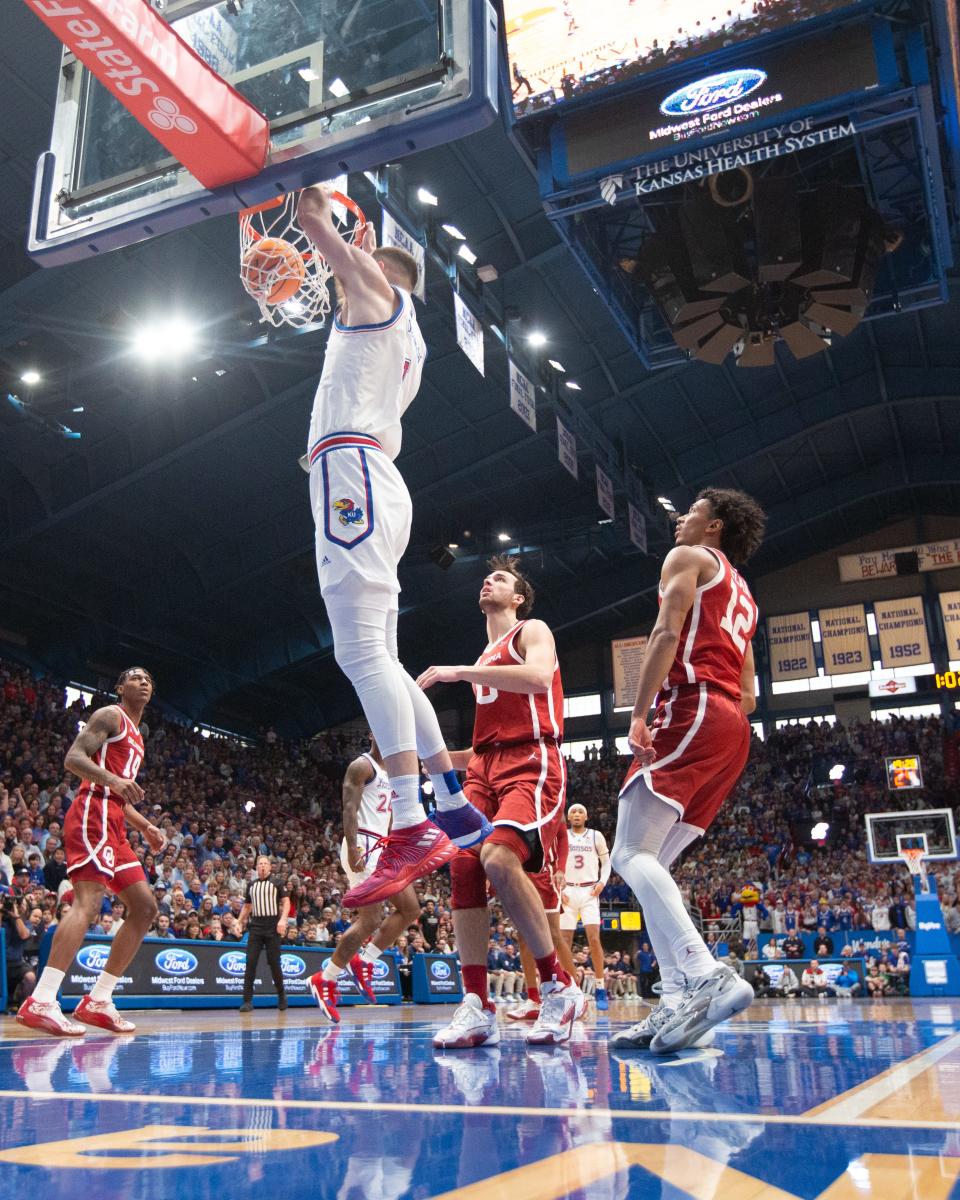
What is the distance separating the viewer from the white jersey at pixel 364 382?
12.5 ft

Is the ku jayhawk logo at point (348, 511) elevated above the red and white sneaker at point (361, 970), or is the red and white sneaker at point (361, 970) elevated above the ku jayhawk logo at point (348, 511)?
the ku jayhawk logo at point (348, 511)

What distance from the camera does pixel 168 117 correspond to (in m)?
4.86

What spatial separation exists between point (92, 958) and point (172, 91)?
9.50 meters

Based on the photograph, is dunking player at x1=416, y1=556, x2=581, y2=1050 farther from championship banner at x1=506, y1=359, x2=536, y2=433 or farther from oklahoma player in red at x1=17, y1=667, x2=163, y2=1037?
championship banner at x1=506, y1=359, x2=536, y2=433

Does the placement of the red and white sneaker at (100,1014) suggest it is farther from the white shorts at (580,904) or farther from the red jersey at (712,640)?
the white shorts at (580,904)

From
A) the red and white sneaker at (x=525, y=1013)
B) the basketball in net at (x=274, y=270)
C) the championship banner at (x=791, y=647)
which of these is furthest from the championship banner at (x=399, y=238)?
the championship banner at (x=791, y=647)

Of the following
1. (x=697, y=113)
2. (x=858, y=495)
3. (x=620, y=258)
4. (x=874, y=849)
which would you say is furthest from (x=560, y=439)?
(x=858, y=495)

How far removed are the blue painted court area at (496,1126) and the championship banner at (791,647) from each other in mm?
29861

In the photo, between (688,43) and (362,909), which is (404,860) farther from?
(688,43)

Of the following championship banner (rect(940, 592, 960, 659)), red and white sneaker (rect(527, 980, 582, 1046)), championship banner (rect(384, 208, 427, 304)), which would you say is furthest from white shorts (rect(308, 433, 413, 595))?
championship banner (rect(940, 592, 960, 659))

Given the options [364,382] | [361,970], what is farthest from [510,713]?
[361,970]

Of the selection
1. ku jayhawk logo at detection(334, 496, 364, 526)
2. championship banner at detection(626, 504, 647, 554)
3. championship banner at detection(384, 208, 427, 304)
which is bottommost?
ku jayhawk logo at detection(334, 496, 364, 526)

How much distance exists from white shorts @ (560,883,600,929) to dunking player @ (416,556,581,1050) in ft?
20.6

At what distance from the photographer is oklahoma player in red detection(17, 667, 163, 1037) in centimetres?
551
